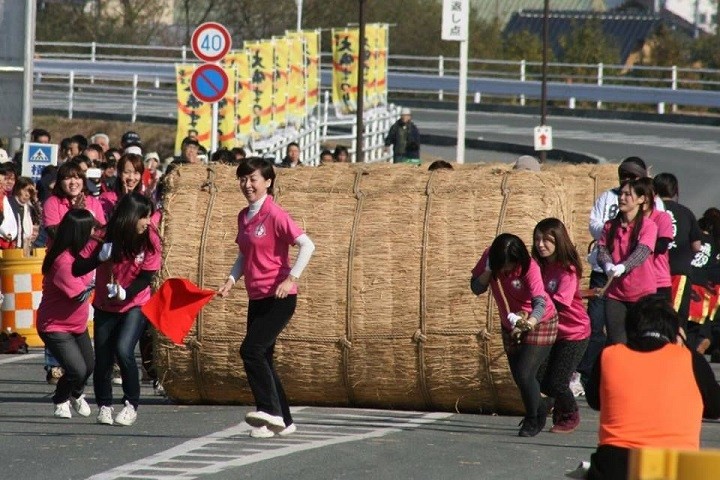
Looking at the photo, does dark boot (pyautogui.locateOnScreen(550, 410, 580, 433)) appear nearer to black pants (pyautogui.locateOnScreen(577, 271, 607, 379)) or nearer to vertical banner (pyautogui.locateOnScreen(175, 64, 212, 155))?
black pants (pyautogui.locateOnScreen(577, 271, 607, 379))

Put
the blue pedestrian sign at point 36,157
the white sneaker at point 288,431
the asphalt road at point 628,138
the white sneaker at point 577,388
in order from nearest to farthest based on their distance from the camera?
the white sneaker at point 288,431 → the white sneaker at point 577,388 → the blue pedestrian sign at point 36,157 → the asphalt road at point 628,138

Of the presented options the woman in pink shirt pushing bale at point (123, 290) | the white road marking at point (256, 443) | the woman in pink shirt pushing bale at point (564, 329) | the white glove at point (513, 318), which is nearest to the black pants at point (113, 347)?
the woman in pink shirt pushing bale at point (123, 290)

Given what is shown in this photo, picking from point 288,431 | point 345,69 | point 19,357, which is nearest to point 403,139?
point 345,69

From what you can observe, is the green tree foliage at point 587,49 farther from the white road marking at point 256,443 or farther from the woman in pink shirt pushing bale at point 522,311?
the woman in pink shirt pushing bale at point 522,311

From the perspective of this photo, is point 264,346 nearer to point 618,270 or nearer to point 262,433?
point 262,433

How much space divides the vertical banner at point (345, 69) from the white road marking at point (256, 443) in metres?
23.7

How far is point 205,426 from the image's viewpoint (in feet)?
36.2

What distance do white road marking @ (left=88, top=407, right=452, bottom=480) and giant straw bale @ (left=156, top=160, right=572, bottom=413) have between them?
0.26 metres

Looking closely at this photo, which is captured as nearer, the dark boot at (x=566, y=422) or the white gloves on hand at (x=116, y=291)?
the white gloves on hand at (x=116, y=291)

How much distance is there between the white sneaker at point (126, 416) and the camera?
1099 centimetres

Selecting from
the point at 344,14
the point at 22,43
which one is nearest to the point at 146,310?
the point at 22,43

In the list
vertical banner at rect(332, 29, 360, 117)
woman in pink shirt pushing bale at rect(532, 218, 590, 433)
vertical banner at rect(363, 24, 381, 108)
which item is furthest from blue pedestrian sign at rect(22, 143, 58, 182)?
vertical banner at rect(363, 24, 381, 108)

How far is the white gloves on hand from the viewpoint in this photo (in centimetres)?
1090

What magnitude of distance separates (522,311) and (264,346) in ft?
5.51
